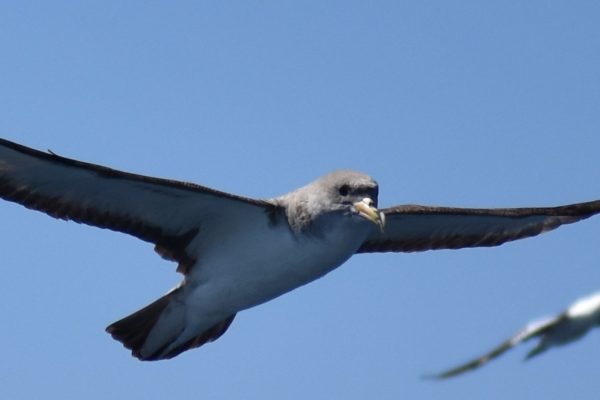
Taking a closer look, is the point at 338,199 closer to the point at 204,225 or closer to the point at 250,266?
the point at 250,266

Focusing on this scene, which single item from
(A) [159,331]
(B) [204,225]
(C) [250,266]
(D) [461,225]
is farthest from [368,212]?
(D) [461,225]

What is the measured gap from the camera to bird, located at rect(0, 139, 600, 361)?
12805mm

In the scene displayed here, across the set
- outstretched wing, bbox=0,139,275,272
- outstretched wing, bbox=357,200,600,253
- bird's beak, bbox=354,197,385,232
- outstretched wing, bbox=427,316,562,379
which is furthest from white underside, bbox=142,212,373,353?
outstretched wing, bbox=427,316,562,379

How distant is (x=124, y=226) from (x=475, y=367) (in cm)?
1214

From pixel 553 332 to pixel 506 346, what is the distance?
0.13 metres

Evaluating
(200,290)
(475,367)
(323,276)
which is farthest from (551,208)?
(475,367)

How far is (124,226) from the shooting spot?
47.4ft

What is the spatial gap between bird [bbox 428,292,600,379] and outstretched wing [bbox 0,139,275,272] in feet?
33.9

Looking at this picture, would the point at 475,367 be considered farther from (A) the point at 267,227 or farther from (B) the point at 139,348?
(B) the point at 139,348

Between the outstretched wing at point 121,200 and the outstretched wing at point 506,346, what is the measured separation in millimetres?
10315

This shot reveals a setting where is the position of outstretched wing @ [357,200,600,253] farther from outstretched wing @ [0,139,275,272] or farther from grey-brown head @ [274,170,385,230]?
outstretched wing @ [0,139,275,272]

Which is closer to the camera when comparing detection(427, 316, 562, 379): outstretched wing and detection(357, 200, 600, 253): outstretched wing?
detection(427, 316, 562, 379): outstretched wing

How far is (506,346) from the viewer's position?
8.65ft

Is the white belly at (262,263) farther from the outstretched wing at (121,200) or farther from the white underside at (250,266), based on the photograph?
the outstretched wing at (121,200)
